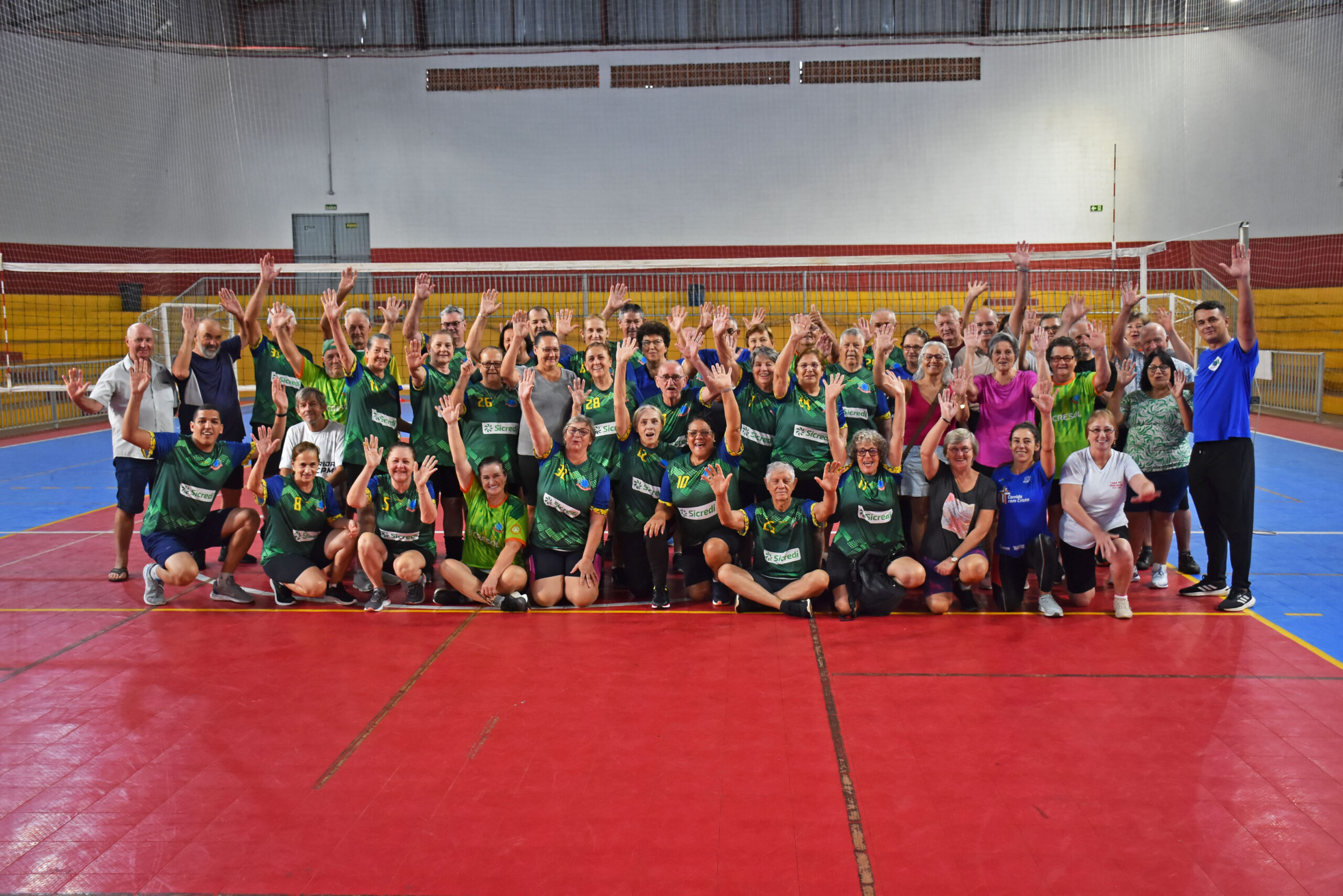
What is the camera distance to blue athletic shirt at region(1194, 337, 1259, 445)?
590 cm

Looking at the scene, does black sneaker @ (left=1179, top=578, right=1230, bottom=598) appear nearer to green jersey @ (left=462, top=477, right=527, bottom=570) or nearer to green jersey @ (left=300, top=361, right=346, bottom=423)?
green jersey @ (left=462, top=477, right=527, bottom=570)

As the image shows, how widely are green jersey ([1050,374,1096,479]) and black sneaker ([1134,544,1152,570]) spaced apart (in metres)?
1.25

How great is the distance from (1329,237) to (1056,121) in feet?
19.5

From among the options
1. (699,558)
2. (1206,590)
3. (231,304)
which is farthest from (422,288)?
(1206,590)

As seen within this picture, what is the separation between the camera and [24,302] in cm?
1772

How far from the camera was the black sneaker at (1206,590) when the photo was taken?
6406 millimetres

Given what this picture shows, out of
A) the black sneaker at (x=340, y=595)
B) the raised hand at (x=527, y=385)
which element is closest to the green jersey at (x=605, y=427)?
the raised hand at (x=527, y=385)

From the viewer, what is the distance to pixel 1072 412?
6562mm

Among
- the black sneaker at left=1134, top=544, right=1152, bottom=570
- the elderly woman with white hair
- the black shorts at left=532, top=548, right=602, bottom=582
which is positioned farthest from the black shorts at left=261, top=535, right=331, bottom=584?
the black sneaker at left=1134, top=544, right=1152, bottom=570

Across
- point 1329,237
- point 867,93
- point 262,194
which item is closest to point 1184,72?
point 1329,237

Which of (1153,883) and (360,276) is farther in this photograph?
(360,276)

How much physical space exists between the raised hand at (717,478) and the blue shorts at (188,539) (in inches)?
149

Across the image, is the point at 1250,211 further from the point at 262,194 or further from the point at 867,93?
the point at 262,194

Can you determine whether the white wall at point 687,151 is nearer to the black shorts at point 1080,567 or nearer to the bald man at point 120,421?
the bald man at point 120,421
